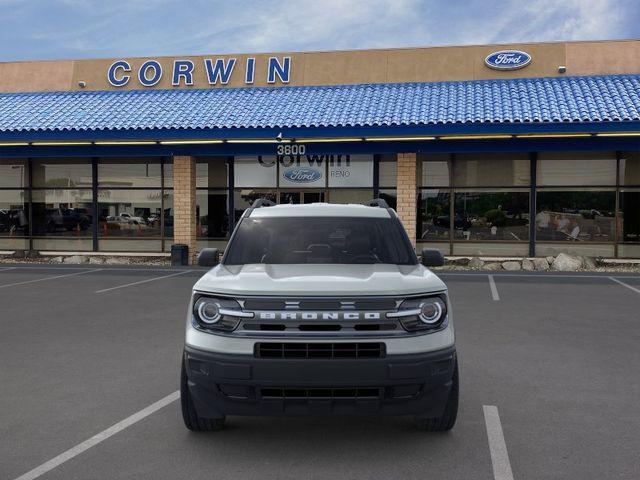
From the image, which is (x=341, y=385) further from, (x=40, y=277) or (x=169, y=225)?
(x=169, y=225)

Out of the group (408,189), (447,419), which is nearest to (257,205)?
(447,419)

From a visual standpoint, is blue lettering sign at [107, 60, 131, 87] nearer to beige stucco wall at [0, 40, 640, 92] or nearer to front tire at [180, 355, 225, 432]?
beige stucco wall at [0, 40, 640, 92]

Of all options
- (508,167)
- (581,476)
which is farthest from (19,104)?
(581,476)

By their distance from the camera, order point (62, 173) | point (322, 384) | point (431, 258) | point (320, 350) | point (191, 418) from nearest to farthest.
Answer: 1. point (322, 384)
2. point (320, 350)
3. point (191, 418)
4. point (431, 258)
5. point (62, 173)

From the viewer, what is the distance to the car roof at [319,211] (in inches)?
233

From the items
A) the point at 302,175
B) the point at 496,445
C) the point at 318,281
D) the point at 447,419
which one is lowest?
the point at 496,445

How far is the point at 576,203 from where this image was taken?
64.5 feet

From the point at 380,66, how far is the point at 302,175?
15.1 feet

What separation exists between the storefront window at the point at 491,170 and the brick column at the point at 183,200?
8747mm

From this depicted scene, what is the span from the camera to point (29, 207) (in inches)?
901

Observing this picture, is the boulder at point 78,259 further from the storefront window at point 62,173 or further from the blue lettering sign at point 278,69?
the blue lettering sign at point 278,69

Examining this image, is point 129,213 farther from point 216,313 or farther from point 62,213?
point 216,313

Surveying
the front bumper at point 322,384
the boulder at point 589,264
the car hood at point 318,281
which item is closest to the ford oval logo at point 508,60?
the boulder at point 589,264

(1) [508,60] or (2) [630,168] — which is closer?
(2) [630,168]
